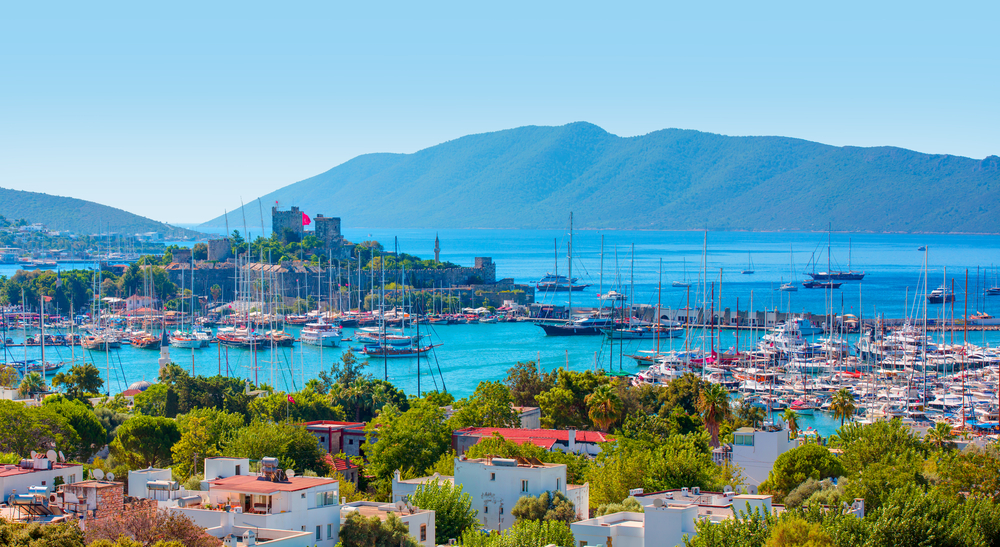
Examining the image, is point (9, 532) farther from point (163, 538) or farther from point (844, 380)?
point (844, 380)

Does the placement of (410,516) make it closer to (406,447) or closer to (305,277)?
(406,447)

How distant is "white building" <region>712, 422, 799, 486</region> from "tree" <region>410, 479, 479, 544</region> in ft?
31.2

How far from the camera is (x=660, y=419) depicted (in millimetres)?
39312

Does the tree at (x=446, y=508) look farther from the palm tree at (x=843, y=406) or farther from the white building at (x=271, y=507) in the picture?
the palm tree at (x=843, y=406)

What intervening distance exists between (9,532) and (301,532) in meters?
4.66

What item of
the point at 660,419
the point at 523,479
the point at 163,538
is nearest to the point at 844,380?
the point at 660,419

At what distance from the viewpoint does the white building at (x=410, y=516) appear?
70.0ft

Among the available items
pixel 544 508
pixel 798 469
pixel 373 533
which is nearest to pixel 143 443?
pixel 544 508

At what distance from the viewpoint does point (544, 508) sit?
946 inches

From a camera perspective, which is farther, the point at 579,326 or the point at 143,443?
the point at 579,326

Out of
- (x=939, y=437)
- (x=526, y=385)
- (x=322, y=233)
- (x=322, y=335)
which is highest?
(x=322, y=233)

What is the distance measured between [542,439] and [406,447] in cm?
476

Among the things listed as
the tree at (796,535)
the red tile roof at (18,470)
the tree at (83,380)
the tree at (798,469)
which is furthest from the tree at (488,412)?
the tree at (796,535)

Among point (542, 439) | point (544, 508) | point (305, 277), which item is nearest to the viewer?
point (544, 508)
